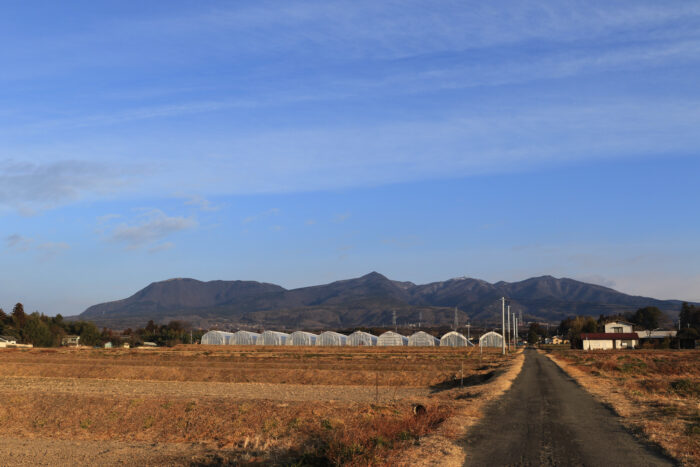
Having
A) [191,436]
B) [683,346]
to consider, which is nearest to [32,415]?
[191,436]

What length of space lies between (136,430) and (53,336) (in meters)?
120

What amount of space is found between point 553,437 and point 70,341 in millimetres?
141309

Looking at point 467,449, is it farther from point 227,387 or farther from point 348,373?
point 348,373

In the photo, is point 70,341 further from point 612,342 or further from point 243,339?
point 612,342

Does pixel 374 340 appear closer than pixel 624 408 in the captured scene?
No

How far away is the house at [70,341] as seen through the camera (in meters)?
138

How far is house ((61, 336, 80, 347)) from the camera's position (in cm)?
13786

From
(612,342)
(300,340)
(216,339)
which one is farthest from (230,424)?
(216,339)

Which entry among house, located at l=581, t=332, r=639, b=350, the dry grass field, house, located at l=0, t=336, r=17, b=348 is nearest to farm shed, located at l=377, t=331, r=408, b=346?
house, located at l=581, t=332, r=639, b=350

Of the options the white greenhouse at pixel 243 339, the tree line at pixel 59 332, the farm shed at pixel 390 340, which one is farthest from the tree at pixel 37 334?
the farm shed at pixel 390 340

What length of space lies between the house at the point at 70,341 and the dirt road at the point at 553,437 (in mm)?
130886

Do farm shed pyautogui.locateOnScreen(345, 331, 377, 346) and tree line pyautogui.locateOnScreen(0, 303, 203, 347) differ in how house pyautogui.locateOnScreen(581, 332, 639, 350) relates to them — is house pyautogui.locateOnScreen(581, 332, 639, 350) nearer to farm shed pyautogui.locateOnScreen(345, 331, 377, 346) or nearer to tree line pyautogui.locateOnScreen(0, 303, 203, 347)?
farm shed pyautogui.locateOnScreen(345, 331, 377, 346)

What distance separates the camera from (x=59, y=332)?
13938cm

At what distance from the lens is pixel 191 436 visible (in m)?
26.2
